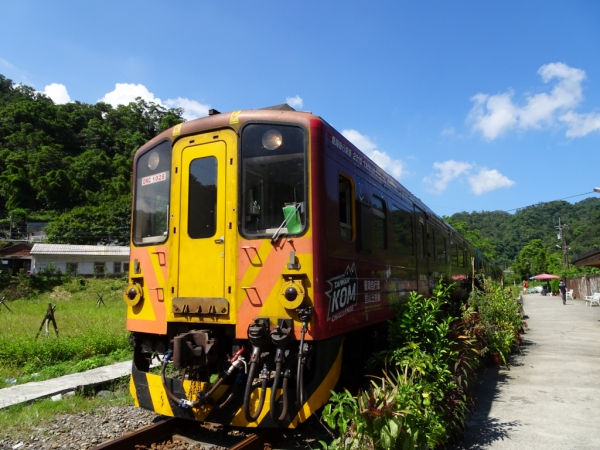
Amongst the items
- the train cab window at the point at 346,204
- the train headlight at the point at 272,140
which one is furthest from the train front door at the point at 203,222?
the train cab window at the point at 346,204

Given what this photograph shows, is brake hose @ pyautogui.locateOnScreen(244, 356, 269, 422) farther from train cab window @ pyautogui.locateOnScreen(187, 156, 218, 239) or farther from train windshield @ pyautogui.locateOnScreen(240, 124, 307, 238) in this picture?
train cab window @ pyautogui.locateOnScreen(187, 156, 218, 239)

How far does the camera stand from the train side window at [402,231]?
6832mm

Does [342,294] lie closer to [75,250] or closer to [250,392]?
[250,392]

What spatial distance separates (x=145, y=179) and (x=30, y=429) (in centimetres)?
296

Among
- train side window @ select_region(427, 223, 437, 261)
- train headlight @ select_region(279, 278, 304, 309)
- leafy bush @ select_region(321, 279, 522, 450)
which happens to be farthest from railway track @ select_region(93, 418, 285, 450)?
train side window @ select_region(427, 223, 437, 261)

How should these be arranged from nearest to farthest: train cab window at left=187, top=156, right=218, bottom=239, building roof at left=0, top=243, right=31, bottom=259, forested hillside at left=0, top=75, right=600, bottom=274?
1. train cab window at left=187, top=156, right=218, bottom=239
2. building roof at left=0, top=243, right=31, bottom=259
3. forested hillside at left=0, top=75, right=600, bottom=274

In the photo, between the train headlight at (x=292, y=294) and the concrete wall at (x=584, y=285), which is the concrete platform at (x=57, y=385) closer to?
the train headlight at (x=292, y=294)

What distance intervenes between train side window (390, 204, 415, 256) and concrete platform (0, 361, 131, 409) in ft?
15.5

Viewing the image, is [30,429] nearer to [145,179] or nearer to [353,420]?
[145,179]

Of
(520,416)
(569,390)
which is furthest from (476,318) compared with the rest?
(520,416)

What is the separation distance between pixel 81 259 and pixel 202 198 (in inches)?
1814

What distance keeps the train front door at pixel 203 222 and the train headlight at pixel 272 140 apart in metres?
0.44

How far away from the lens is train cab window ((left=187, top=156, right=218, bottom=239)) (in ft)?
15.5

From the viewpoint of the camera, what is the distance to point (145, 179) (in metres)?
5.43
